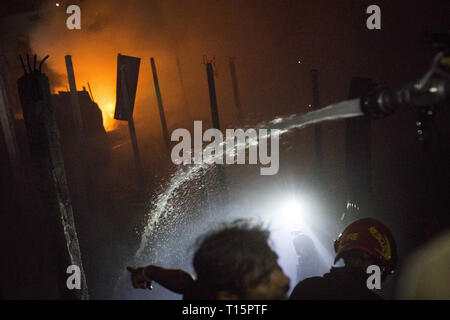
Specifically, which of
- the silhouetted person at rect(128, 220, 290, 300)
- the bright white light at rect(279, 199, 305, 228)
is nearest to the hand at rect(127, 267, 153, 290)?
the silhouetted person at rect(128, 220, 290, 300)

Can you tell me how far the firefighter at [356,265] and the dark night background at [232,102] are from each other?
0.82m

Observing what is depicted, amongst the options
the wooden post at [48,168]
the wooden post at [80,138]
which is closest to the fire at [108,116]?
the wooden post at [80,138]

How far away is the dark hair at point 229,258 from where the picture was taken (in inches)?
68.1

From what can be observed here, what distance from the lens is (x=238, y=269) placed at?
1.74 meters

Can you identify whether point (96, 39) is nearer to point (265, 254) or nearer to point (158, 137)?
point (158, 137)

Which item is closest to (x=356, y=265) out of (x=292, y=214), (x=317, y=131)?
(x=292, y=214)

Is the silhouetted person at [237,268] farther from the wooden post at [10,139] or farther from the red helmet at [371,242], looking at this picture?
the wooden post at [10,139]

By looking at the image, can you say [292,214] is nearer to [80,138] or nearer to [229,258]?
[80,138]

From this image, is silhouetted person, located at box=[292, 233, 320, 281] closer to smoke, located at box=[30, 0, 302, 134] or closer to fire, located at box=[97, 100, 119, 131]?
smoke, located at box=[30, 0, 302, 134]

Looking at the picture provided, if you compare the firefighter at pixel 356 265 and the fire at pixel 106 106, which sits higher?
the fire at pixel 106 106

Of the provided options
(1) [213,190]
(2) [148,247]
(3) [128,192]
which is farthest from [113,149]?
(2) [148,247]

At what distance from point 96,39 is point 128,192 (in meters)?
17.5

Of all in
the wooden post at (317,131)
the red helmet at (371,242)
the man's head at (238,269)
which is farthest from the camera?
the wooden post at (317,131)

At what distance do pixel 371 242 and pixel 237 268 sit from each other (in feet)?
6.17
